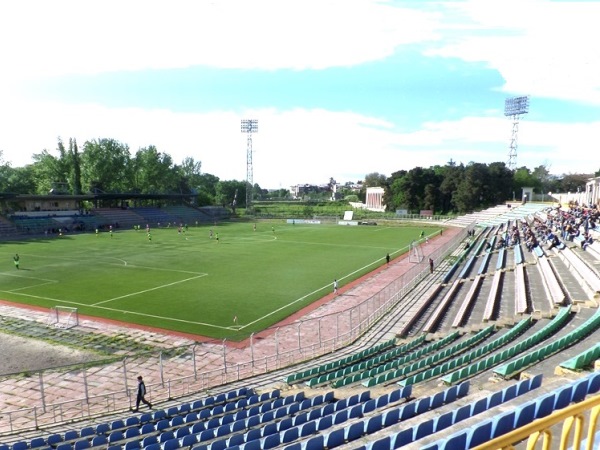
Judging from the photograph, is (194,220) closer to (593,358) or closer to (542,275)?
(542,275)

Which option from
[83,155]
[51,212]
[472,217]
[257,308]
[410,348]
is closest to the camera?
[410,348]

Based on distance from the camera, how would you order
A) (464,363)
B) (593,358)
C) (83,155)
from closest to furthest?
(593,358) → (464,363) → (83,155)

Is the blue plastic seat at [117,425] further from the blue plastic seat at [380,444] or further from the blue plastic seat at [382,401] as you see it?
the blue plastic seat at [380,444]

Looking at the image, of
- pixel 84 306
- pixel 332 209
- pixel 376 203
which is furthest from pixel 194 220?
pixel 84 306

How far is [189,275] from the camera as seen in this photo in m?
39.1

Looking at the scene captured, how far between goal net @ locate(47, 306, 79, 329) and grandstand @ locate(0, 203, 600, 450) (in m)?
3.84

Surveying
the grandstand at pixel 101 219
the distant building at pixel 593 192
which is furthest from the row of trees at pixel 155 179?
the distant building at pixel 593 192

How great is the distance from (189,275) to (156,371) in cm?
2085

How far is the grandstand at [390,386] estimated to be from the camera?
727cm

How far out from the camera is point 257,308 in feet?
93.3

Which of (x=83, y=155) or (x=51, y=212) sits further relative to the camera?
(x=83, y=155)

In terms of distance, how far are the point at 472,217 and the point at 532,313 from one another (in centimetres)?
7398

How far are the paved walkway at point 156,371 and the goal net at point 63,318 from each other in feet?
1.80

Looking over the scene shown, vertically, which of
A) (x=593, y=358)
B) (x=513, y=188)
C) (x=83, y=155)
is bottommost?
(x=593, y=358)
